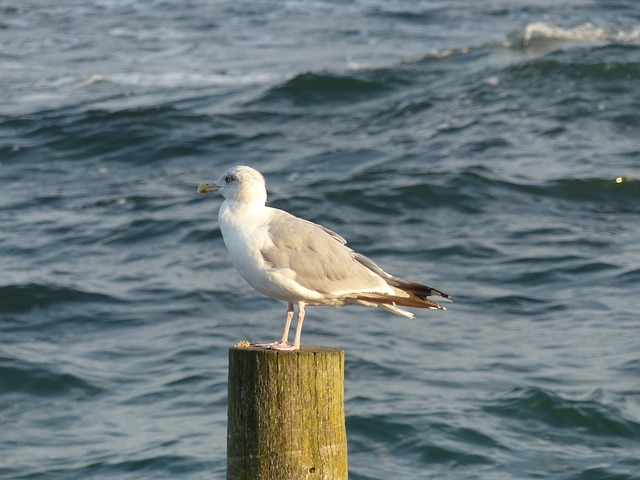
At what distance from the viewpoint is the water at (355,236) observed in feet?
26.8

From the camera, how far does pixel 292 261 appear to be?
4.69 metres

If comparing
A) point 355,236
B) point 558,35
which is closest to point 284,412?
point 355,236

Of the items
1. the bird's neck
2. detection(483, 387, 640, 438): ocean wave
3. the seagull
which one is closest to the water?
detection(483, 387, 640, 438): ocean wave

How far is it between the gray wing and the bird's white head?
0.12m

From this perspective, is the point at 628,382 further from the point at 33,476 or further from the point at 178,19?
the point at 178,19

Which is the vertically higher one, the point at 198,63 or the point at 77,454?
the point at 198,63

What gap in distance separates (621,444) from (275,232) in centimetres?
427

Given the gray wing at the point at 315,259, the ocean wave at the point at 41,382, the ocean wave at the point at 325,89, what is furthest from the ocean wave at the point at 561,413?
the ocean wave at the point at 325,89

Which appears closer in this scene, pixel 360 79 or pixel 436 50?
pixel 360 79

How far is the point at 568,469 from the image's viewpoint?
7598mm

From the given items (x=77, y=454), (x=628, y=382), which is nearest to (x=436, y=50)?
(x=628, y=382)

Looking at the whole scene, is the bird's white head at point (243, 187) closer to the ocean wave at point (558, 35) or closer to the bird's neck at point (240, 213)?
the bird's neck at point (240, 213)

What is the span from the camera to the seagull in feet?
15.3

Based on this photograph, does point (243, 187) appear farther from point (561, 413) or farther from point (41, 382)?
point (41, 382)
